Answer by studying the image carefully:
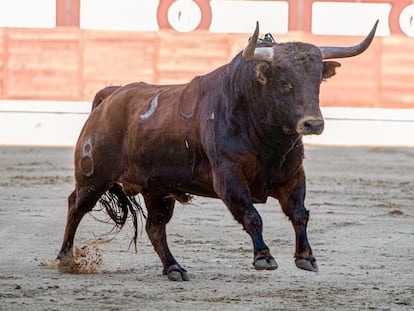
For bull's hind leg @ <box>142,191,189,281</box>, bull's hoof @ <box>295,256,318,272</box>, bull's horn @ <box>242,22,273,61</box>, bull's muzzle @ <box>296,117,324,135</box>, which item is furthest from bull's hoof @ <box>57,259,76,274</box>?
bull's muzzle @ <box>296,117,324,135</box>

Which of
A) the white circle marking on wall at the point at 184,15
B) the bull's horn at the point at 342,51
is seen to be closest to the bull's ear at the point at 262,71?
the bull's horn at the point at 342,51

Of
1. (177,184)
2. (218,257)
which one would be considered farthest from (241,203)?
(218,257)

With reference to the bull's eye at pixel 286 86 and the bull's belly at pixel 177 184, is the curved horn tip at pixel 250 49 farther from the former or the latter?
the bull's belly at pixel 177 184

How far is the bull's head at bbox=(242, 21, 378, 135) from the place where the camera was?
4.90 m

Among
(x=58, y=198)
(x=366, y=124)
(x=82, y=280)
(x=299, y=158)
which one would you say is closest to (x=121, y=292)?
(x=82, y=280)

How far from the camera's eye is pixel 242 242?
7.11 metres

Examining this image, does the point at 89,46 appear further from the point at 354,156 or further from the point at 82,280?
the point at 82,280

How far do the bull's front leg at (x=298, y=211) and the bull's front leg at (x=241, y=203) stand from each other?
0.53 ft

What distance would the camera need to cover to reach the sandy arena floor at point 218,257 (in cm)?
500

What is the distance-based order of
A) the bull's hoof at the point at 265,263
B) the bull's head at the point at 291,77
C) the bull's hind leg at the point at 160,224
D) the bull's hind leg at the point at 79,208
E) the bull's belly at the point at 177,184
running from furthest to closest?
the bull's hind leg at the point at 79,208 → the bull's hind leg at the point at 160,224 → the bull's belly at the point at 177,184 → the bull's head at the point at 291,77 → the bull's hoof at the point at 265,263

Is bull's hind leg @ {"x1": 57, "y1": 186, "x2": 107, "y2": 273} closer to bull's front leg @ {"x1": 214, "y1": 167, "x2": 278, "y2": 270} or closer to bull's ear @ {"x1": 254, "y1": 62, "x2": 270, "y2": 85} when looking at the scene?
bull's front leg @ {"x1": 214, "y1": 167, "x2": 278, "y2": 270}

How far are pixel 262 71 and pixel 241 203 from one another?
1.65ft

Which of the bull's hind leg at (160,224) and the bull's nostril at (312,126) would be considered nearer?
the bull's nostril at (312,126)

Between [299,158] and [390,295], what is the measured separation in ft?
2.08
